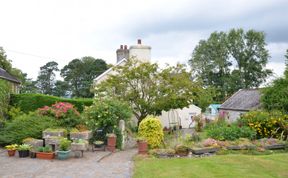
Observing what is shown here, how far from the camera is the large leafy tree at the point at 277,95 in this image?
838 inches

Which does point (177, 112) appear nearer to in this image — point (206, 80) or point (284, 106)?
point (284, 106)

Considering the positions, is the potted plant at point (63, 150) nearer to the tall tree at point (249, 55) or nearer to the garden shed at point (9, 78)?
the garden shed at point (9, 78)

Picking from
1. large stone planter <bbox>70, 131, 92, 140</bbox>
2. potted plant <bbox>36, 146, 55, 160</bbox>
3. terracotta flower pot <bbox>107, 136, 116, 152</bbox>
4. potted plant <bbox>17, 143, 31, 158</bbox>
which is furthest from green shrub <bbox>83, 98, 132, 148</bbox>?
potted plant <bbox>17, 143, 31, 158</bbox>

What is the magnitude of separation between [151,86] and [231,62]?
39769mm

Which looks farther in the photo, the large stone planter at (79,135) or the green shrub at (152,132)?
the large stone planter at (79,135)

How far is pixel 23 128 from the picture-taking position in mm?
17734

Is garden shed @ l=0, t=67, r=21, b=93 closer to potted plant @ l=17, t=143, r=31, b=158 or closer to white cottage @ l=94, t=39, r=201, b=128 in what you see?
white cottage @ l=94, t=39, r=201, b=128

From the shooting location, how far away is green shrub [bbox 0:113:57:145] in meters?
17.4

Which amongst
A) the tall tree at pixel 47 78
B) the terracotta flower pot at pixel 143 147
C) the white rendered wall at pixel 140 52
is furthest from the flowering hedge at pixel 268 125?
the tall tree at pixel 47 78

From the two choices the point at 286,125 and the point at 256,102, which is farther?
the point at 256,102

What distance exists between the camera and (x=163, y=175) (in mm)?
10430

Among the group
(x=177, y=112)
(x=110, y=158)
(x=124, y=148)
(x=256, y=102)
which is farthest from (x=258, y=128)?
(x=177, y=112)

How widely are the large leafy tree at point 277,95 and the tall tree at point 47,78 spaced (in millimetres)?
59502

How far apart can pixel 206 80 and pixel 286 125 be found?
1747 inches
